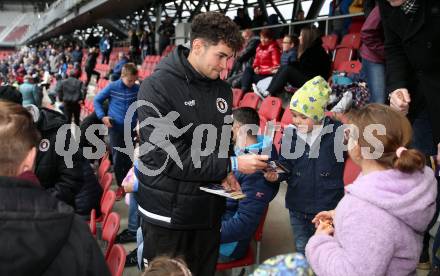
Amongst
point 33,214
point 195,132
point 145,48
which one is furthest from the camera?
point 145,48

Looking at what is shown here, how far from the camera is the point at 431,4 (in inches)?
77.5

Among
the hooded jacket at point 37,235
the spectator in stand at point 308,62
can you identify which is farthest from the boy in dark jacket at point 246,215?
the spectator in stand at point 308,62

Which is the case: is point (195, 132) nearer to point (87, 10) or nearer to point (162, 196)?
point (162, 196)

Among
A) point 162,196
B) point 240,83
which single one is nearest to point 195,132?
point 162,196

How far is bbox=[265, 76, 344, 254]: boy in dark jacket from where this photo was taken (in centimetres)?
255

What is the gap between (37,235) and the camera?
1033mm

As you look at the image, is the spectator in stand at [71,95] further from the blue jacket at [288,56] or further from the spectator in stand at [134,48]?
the spectator in stand at [134,48]

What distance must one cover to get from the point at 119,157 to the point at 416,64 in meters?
3.85

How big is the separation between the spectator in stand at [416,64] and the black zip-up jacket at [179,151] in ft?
3.08

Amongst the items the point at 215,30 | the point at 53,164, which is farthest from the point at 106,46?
the point at 215,30

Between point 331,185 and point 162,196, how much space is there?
1148mm

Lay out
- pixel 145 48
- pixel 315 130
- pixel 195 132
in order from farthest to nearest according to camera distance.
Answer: pixel 145 48 < pixel 315 130 < pixel 195 132

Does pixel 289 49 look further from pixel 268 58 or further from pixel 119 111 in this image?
pixel 119 111

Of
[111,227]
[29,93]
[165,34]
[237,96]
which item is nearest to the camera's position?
[111,227]
